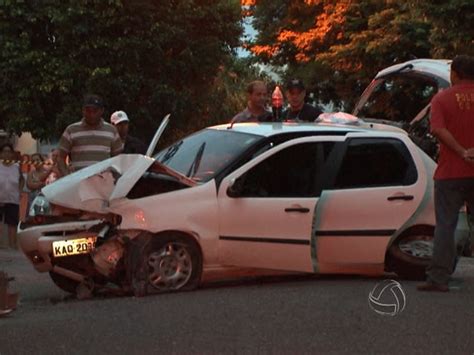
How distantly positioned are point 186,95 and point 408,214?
20180mm

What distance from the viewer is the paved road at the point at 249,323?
20.1ft

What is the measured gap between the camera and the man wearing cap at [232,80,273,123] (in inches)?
428

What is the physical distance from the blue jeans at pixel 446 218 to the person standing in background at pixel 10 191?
949cm

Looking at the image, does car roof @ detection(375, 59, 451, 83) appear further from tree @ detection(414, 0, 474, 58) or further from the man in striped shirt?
tree @ detection(414, 0, 474, 58)

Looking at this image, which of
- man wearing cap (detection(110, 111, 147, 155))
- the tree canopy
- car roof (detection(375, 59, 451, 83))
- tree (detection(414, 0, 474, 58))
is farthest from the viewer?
the tree canopy

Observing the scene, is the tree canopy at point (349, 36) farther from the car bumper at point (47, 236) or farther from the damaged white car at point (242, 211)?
the car bumper at point (47, 236)

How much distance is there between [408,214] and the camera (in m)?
9.27

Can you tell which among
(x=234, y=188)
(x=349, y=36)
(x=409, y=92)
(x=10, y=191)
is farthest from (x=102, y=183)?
(x=349, y=36)

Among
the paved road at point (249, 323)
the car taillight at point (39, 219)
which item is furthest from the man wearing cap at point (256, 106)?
the car taillight at point (39, 219)

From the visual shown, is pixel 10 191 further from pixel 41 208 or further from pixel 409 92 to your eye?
pixel 41 208

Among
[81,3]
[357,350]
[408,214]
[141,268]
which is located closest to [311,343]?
[357,350]

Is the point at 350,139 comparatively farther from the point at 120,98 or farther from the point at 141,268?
the point at 120,98

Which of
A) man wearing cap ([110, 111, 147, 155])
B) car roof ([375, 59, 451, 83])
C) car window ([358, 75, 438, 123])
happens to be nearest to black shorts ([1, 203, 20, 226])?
man wearing cap ([110, 111, 147, 155])

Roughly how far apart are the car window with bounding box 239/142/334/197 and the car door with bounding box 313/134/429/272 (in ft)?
0.48
